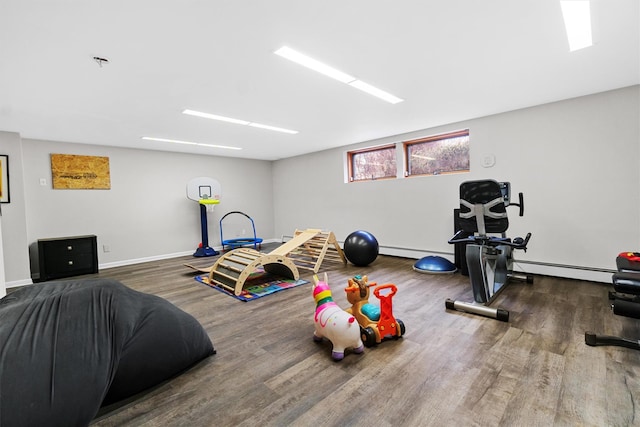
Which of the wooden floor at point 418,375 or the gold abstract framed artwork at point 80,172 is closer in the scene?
the wooden floor at point 418,375

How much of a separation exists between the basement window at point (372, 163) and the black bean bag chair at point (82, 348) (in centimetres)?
488

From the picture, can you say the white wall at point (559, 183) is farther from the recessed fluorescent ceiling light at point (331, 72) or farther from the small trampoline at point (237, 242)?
the small trampoline at point (237, 242)

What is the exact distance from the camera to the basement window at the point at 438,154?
16.1 feet

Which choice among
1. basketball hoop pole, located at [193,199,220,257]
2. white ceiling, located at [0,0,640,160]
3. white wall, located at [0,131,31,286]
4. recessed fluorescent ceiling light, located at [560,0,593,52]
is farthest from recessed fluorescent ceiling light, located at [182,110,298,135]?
recessed fluorescent ceiling light, located at [560,0,593,52]

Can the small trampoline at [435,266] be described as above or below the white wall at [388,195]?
below

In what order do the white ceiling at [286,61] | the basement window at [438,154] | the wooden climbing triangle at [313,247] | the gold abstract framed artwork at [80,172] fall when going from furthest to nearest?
1. the gold abstract framed artwork at [80,172]
2. the basement window at [438,154]
3. the wooden climbing triangle at [313,247]
4. the white ceiling at [286,61]

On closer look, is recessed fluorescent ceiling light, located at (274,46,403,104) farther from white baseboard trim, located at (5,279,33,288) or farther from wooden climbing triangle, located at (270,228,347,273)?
white baseboard trim, located at (5,279,33,288)

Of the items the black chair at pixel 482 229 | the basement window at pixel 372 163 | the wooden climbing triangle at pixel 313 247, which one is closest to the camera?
the black chair at pixel 482 229

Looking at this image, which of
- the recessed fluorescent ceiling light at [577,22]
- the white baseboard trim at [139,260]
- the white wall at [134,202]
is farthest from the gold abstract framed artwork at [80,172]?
the recessed fluorescent ceiling light at [577,22]

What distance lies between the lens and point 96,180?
5.46m

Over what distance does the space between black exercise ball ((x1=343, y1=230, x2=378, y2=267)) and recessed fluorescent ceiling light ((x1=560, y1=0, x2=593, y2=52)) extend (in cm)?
334

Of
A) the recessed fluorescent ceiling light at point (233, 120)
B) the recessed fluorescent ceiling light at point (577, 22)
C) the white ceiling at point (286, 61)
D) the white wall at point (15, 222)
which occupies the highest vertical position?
the recessed fluorescent ceiling light at point (233, 120)

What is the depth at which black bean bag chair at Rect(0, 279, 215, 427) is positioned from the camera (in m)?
1.21

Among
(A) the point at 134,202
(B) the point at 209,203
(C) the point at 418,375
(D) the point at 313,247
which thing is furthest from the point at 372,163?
(A) the point at 134,202
